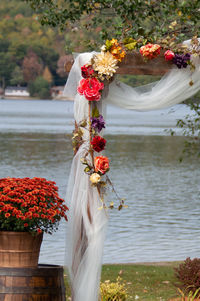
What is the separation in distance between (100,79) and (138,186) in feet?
43.8

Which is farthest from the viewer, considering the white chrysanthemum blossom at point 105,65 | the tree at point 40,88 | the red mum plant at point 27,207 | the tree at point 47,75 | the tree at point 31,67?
the tree at point 31,67

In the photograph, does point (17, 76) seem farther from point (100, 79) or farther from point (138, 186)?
point (100, 79)

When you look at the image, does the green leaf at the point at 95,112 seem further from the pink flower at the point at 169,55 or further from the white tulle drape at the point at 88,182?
the pink flower at the point at 169,55

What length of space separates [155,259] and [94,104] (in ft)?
15.2

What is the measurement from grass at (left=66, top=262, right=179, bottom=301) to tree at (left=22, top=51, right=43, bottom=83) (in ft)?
306

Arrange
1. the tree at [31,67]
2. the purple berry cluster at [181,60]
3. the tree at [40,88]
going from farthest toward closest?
1. the tree at [31,67]
2. the tree at [40,88]
3. the purple berry cluster at [181,60]

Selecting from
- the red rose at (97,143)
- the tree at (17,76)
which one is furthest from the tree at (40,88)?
the red rose at (97,143)

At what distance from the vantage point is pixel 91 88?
236 inches

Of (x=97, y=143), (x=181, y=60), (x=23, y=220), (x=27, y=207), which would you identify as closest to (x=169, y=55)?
(x=181, y=60)

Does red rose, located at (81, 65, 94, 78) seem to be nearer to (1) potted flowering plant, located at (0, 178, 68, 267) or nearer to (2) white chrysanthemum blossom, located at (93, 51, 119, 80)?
(2) white chrysanthemum blossom, located at (93, 51, 119, 80)

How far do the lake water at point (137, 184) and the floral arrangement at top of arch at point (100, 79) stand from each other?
267 mm

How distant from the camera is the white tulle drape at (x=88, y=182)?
6.01 metres

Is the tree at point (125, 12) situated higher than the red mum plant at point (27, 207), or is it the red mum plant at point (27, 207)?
the tree at point (125, 12)

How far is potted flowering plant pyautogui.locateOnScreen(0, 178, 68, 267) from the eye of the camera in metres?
5.35
